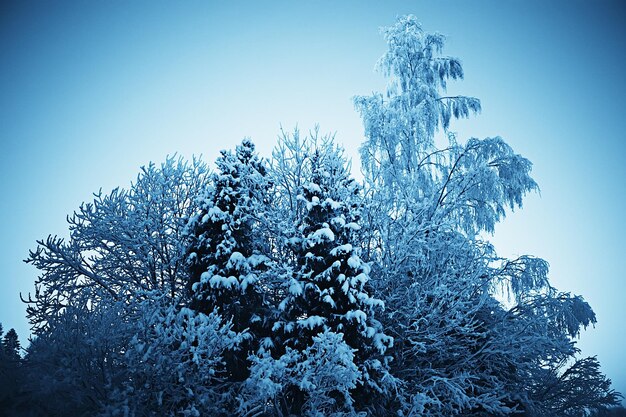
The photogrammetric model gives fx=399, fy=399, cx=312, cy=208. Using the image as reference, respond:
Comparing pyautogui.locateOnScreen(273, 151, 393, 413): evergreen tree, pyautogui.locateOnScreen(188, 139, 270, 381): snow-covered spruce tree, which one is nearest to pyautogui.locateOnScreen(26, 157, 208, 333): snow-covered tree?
pyautogui.locateOnScreen(188, 139, 270, 381): snow-covered spruce tree

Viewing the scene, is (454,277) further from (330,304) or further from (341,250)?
(330,304)

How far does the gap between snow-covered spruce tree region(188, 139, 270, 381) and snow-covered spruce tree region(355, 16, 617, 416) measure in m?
3.34

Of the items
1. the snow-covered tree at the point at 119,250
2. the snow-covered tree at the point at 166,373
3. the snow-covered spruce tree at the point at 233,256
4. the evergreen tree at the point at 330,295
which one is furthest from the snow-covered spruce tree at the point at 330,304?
the snow-covered tree at the point at 119,250

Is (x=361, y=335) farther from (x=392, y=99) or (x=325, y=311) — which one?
(x=392, y=99)

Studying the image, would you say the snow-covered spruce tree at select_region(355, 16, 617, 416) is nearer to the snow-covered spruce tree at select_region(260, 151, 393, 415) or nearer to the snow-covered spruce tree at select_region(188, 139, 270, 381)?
the snow-covered spruce tree at select_region(260, 151, 393, 415)

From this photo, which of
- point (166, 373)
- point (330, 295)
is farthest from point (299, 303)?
point (166, 373)

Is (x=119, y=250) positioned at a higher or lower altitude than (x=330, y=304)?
higher

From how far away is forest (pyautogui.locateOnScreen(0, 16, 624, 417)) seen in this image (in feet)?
23.2

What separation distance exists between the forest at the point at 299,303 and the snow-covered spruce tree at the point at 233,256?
0.17ft

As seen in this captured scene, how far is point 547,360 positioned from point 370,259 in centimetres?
555

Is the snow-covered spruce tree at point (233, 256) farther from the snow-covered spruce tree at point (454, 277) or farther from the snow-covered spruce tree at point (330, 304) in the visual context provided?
the snow-covered spruce tree at point (454, 277)

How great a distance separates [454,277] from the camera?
10.9 meters

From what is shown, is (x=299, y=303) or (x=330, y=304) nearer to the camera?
(x=330, y=304)

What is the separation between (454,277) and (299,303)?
4.38 metres
